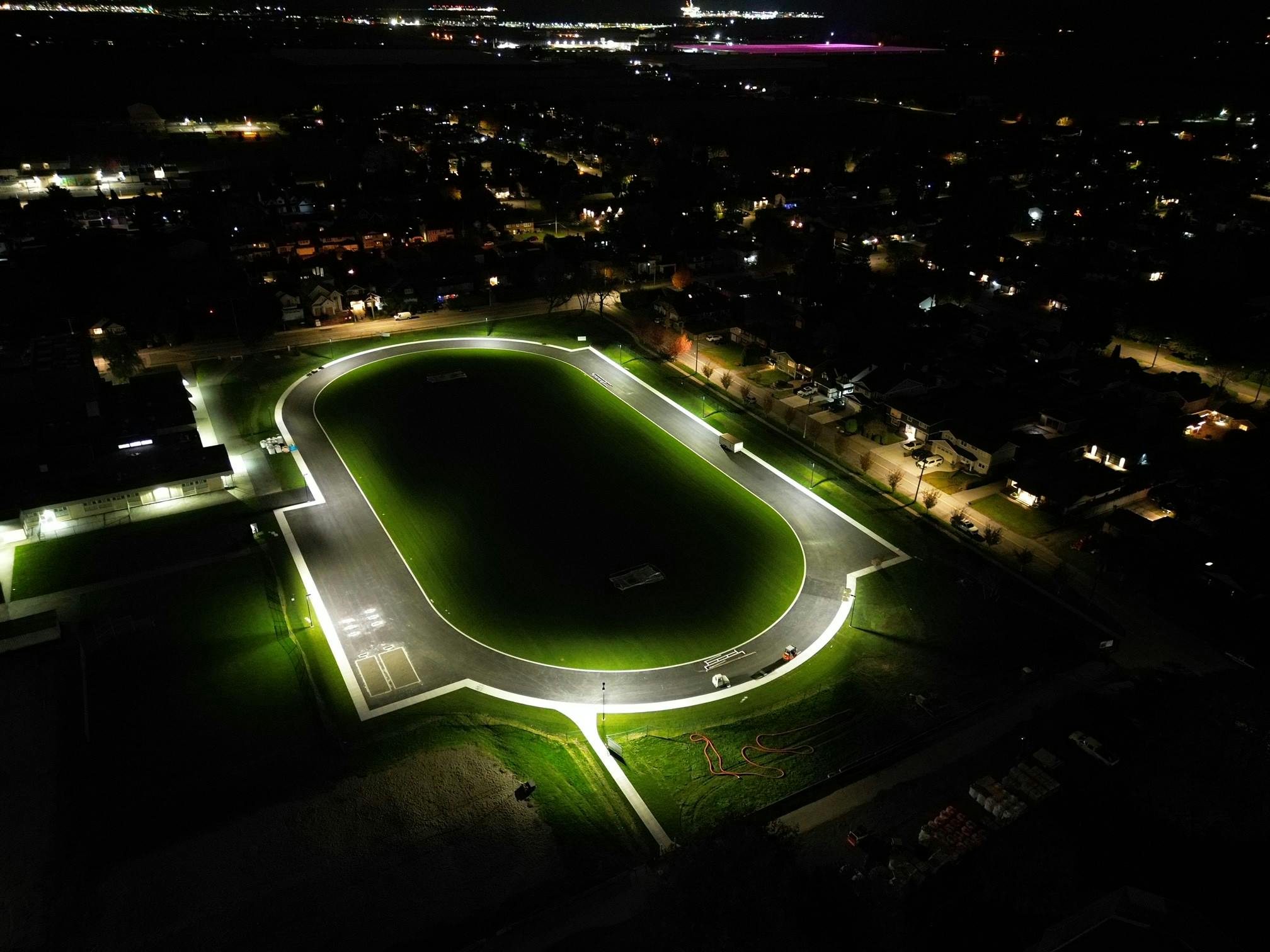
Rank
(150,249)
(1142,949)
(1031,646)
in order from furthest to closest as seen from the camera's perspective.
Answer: (150,249) < (1031,646) < (1142,949)

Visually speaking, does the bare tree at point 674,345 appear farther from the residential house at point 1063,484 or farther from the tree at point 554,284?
the residential house at point 1063,484

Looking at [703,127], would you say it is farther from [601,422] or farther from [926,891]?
[926,891]

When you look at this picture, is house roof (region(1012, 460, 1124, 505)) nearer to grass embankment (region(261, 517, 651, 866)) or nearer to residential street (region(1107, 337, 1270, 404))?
residential street (region(1107, 337, 1270, 404))

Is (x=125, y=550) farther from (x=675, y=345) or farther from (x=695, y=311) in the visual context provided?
(x=695, y=311)

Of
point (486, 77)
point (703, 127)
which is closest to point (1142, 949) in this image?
point (703, 127)

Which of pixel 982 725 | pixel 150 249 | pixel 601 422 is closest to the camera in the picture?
pixel 982 725

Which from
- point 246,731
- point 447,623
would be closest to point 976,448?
point 447,623

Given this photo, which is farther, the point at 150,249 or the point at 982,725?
the point at 150,249
